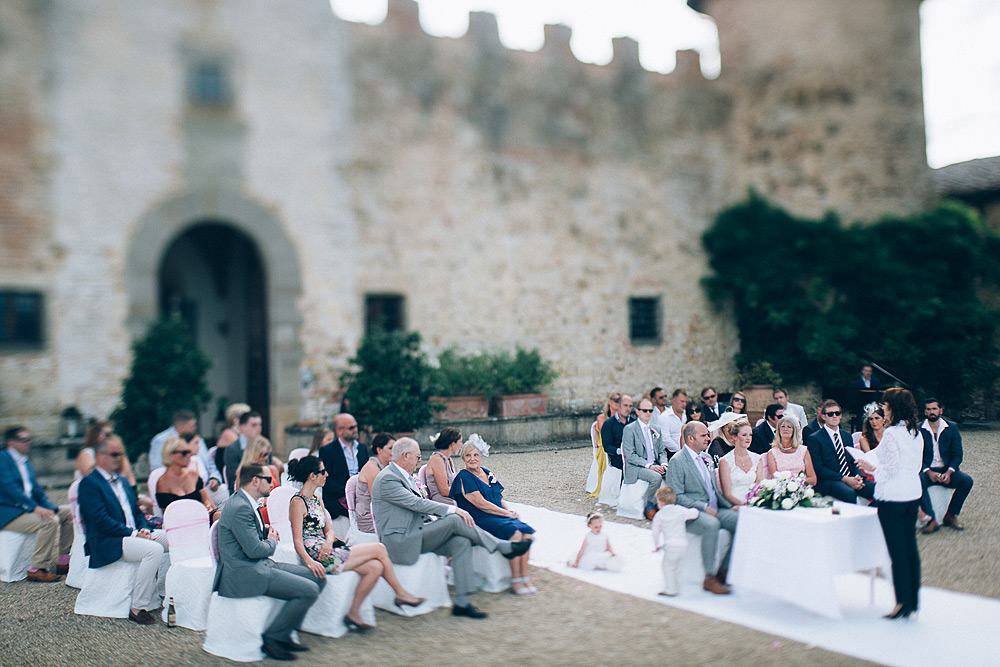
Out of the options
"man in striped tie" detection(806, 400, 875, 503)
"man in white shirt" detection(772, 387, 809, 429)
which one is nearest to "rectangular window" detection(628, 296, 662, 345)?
"man in white shirt" detection(772, 387, 809, 429)

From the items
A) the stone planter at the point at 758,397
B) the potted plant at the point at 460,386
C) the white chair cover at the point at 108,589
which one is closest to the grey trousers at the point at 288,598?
Answer: the white chair cover at the point at 108,589

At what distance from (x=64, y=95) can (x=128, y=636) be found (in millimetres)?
9980

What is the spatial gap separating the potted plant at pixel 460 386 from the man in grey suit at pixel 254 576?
8.14 metres

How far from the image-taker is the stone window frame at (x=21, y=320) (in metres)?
11.5

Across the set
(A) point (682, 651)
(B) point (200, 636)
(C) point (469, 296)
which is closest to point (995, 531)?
(A) point (682, 651)

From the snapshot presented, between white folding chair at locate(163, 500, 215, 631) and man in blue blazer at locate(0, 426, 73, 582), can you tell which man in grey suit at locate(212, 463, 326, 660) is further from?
man in blue blazer at locate(0, 426, 73, 582)

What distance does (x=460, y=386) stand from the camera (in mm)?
13797

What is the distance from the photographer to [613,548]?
21.5ft

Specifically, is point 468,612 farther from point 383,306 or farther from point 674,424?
point 383,306

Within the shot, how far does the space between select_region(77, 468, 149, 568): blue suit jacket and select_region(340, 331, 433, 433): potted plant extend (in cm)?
600

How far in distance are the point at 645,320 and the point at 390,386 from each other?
711 centimetres

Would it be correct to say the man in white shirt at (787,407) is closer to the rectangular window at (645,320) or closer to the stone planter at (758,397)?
the stone planter at (758,397)

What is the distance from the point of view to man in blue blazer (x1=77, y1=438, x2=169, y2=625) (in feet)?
17.4

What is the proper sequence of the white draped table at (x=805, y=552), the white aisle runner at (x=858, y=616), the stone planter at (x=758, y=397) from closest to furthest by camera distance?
the white aisle runner at (x=858, y=616)
the white draped table at (x=805, y=552)
the stone planter at (x=758, y=397)
